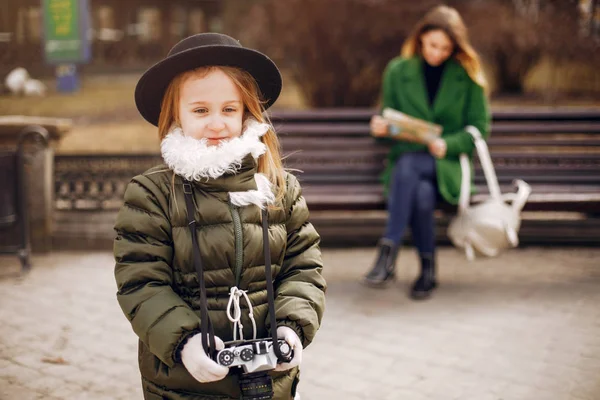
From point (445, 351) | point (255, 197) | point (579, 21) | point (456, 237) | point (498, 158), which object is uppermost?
point (579, 21)

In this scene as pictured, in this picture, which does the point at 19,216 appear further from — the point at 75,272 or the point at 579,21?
the point at 579,21

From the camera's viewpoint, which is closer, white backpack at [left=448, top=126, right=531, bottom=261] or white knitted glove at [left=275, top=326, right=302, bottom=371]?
white knitted glove at [left=275, top=326, right=302, bottom=371]

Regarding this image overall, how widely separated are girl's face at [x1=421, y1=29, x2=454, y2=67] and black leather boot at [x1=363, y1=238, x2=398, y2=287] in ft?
4.27

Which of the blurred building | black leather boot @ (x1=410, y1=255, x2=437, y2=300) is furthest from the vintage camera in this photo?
the blurred building

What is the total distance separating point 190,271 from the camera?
2203 mm

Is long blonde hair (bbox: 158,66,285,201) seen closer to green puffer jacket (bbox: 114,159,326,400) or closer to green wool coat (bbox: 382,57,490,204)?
green puffer jacket (bbox: 114,159,326,400)

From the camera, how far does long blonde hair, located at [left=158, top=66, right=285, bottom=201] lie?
2.27m

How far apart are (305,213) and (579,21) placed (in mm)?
8488

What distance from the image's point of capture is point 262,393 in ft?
6.94

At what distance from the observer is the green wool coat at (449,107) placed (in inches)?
201

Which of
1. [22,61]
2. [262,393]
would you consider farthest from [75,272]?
[262,393]

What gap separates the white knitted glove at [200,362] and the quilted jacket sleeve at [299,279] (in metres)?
0.24

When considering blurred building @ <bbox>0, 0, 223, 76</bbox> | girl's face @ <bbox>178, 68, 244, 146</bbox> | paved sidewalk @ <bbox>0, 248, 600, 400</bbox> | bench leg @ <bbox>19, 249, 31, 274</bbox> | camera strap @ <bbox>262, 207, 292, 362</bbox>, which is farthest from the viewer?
blurred building @ <bbox>0, 0, 223, 76</bbox>

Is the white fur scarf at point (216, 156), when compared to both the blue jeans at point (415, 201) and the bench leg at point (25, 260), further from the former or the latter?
the bench leg at point (25, 260)
